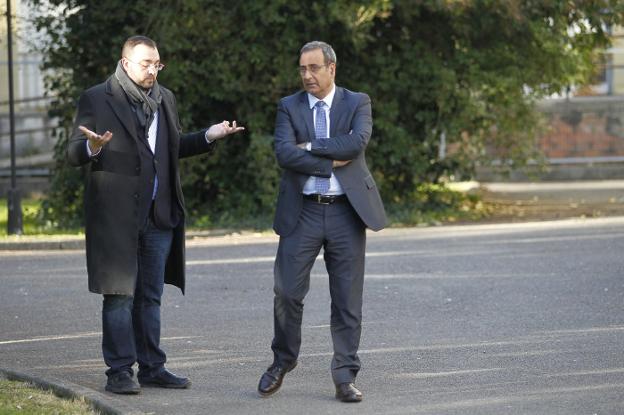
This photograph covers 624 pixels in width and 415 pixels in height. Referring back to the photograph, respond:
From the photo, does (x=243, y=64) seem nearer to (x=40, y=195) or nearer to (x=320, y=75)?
(x=40, y=195)

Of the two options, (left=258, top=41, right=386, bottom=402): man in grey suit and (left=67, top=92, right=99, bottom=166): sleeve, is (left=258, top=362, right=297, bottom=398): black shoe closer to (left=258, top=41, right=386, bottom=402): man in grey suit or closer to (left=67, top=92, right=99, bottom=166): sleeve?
(left=258, top=41, right=386, bottom=402): man in grey suit

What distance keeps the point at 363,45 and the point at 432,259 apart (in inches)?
218

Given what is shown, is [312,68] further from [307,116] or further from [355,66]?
[355,66]

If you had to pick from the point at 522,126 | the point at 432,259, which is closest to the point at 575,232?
the point at 432,259

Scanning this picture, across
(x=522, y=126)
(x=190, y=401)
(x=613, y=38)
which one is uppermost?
(x=613, y=38)

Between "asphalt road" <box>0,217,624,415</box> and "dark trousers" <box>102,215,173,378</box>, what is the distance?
0.21 meters

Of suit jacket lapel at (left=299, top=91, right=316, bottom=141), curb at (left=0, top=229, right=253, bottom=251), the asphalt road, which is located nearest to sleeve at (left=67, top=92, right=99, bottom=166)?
suit jacket lapel at (left=299, top=91, right=316, bottom=141)

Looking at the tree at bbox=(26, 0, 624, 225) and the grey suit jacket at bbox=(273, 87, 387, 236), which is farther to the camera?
the tree at bbox=(26, 0, 624, 225)

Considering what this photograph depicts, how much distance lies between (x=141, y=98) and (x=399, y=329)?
10.7 ft

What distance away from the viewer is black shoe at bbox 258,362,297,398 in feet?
25.2

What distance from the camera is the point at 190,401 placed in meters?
7.65

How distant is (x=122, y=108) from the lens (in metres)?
7.79

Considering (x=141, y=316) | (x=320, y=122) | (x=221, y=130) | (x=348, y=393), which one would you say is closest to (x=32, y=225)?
(x=141, y=316)

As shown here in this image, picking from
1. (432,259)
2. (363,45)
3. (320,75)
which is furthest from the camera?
(363,45)
